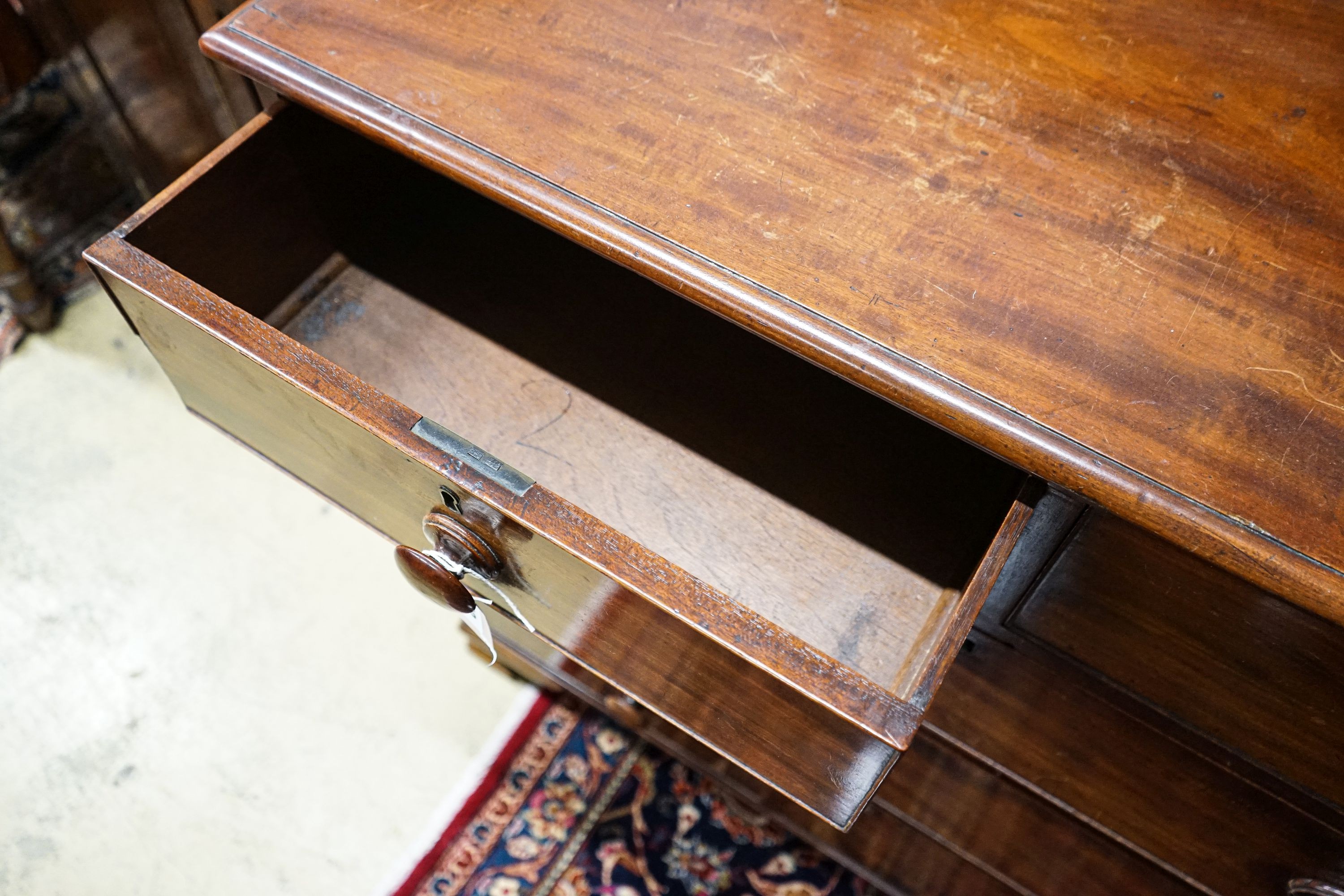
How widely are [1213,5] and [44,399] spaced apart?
1.30 metres

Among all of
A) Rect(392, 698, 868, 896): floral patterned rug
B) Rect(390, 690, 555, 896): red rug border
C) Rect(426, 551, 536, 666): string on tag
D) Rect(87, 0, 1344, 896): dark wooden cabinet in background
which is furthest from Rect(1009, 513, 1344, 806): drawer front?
Rect(390, 690, 555, 896): red rug border

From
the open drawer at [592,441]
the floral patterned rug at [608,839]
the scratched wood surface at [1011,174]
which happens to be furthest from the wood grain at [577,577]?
the floral patterned rug at [608,839]

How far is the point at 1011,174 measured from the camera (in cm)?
59

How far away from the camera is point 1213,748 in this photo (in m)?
0.60

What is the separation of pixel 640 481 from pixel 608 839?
439 mm

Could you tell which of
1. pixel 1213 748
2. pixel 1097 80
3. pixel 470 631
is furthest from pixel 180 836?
pixel 1097 80

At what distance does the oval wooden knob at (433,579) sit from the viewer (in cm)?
62

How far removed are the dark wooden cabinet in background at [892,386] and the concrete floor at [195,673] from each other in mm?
360

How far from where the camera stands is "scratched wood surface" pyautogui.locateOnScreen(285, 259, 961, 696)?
69cm

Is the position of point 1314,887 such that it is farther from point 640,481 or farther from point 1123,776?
point 640,481

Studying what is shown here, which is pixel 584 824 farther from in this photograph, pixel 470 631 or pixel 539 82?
pixel 539 82

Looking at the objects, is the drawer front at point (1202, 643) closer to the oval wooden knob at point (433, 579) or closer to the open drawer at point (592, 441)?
the open drawer at point (592, 441)

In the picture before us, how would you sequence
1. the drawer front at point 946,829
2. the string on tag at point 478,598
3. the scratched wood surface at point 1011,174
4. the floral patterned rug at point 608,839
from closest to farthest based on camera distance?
1. the scratched wood surface at point 1011,174
2. the string on tag at point 478,598
3. the drawer front at point 946,829
4. the floral patterned rug at point 608,839

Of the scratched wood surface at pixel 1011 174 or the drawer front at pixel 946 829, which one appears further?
the drawer front at pixel 946 829
